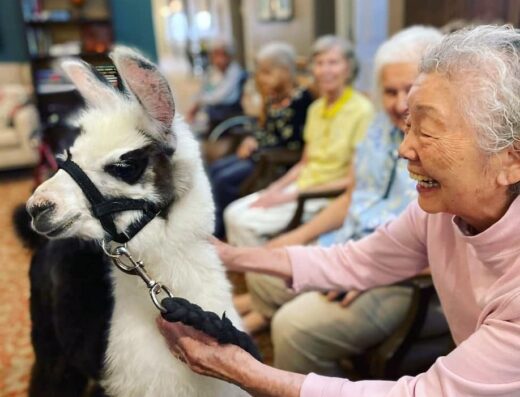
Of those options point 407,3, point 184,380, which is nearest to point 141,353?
point 184,380

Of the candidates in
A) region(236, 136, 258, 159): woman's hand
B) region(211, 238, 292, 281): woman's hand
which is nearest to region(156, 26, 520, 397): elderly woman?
region(211, 238, 292, 281): woman's hand

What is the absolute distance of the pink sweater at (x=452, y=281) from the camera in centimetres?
76

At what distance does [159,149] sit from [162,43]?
55.2ft

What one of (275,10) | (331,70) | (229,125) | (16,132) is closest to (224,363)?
(331,70)

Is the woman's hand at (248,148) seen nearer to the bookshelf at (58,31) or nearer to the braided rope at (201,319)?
the braided rope at (201,319)

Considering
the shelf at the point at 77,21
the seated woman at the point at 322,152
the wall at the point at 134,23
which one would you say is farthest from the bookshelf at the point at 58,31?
the seated woman at the point at 322,152

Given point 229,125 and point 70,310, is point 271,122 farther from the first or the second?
point 70,310

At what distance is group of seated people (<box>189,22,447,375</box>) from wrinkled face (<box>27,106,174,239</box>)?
67 cm

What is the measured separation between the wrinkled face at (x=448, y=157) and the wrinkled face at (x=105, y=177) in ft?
1.35

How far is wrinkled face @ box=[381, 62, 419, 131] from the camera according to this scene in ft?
5.09

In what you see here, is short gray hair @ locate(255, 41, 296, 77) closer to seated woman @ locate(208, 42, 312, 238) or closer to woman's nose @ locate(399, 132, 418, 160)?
seated woman @ locate(208, 42, 312, 238)

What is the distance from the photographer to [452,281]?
3.26 feet

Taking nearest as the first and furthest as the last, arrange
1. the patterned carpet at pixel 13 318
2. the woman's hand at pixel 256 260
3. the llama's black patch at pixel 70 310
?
the llama's black patch at pixel 70 310, the woman's hand at pixel 256 260, the patterned carpet at pixel 13 318

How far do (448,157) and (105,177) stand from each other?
529 mm
